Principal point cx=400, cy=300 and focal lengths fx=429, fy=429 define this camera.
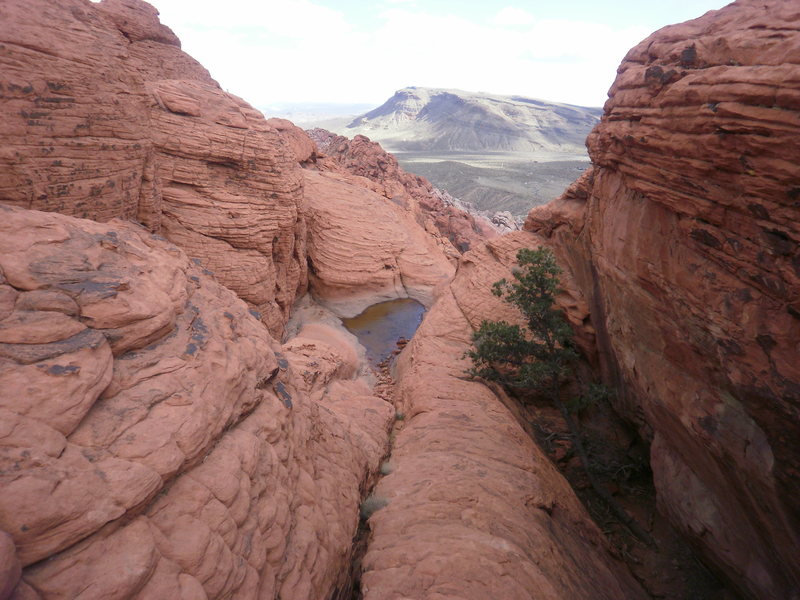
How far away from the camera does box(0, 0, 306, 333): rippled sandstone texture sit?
250 inches

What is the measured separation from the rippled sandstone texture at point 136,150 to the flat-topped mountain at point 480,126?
111924mm

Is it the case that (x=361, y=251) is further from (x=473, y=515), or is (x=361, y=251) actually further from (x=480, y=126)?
(x=480, y=126)

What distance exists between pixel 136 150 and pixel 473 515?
9282mm

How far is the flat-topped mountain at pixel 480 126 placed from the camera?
127694mm

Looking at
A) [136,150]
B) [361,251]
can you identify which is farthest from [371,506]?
[361,251]

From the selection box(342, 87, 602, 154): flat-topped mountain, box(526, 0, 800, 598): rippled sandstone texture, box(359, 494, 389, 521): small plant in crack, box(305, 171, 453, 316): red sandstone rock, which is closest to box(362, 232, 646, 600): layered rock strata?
box(359, 494, 389, 521): small plant in crack

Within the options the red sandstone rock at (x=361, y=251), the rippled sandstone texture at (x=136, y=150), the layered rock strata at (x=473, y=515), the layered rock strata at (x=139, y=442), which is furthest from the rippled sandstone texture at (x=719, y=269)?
the red sandstone rock at (x=361, y=251)

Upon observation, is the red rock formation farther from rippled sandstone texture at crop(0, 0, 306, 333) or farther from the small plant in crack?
the small plant in crack

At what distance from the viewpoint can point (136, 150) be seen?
28.1 ft

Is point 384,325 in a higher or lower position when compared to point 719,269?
lower

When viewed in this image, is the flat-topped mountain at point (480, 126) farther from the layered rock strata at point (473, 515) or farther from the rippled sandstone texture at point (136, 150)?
the layered rock strata at point (473, 515)

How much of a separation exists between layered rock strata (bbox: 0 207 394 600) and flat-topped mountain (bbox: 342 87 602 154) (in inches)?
4780

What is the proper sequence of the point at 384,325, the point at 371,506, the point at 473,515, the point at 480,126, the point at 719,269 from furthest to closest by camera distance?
the point at 480,126 → the point at 384,325 → the point at 371,506 → the point at 473,515 → the point at 719,269

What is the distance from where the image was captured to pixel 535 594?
5.53 meters
